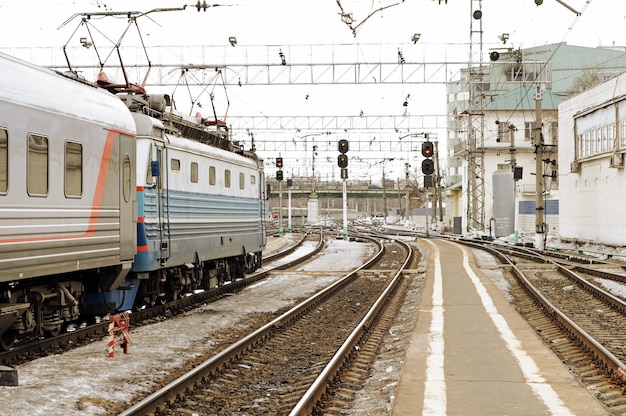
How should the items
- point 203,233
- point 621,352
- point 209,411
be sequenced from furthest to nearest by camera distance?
point 203,233, point 621,352, point 209,411

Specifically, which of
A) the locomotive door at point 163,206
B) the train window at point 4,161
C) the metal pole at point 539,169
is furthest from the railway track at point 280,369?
the metal pole at point 539,169

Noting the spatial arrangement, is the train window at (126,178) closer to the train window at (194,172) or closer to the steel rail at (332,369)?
the train window at (194,172)

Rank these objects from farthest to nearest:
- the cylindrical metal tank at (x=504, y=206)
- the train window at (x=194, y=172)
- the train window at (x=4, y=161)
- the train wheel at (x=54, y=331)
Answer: the cylindrical metal tank at (x=504, y=206) < the train window at (x=194, y=172) < the train wheel at (x=54, y=331) < the train window at (x=4, y=161)

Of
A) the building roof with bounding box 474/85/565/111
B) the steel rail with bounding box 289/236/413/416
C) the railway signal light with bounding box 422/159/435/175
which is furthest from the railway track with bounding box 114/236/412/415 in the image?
the building roof with bounding box 474/85/565/111

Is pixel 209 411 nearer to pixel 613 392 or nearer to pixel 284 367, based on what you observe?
pixel 284 367

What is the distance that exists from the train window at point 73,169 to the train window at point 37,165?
22.5 inches

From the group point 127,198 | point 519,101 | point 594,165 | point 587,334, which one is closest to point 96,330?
point 127,198

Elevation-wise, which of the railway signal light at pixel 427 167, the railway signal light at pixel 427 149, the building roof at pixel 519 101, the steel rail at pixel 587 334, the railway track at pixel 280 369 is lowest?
the railway track at pixel 280 369

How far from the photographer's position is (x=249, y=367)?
432 inches

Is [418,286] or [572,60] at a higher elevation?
[572,60]

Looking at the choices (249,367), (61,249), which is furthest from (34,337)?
(249,367)

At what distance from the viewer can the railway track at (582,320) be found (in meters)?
9.73

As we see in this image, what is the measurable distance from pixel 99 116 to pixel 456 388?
6.49 m

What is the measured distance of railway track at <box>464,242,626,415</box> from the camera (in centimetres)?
973
